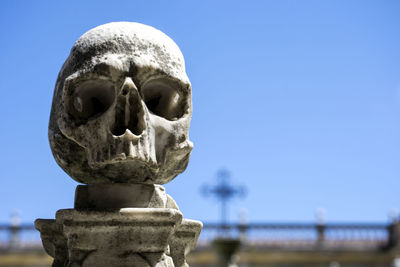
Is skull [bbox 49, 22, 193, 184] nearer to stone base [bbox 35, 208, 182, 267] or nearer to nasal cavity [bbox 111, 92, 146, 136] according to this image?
nasal cavity [bbox 111, 92, 146, 136]

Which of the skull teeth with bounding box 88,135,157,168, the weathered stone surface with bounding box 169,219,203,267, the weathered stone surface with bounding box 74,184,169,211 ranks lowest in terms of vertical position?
the weathered stone surface with bounding box 169,219,203,267

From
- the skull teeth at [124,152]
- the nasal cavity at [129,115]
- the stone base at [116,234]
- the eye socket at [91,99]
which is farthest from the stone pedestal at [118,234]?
the eye socket at [91,99]

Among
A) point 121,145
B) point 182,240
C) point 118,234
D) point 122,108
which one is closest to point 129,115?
point 122,108

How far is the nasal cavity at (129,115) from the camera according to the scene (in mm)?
2312

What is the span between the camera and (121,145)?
226cm

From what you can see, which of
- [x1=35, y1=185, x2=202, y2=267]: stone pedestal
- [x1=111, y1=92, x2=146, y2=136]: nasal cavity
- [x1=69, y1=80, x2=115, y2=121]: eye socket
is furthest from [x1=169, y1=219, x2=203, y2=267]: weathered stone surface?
[x1=69, y1=80, x2=115, y2=121]: eye socket

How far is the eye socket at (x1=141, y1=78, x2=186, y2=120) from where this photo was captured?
8.16ft

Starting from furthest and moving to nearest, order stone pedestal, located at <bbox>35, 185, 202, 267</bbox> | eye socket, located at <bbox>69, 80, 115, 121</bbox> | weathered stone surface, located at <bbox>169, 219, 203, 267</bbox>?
weathered stone surface, located at <bbox>169, 219, 203, 267</bbox>, eye socket, located at <bbox>69, 80, 115, 121</bbox>, stone pedestal, located at <bbox>35, 185, 202, 267</bbox>

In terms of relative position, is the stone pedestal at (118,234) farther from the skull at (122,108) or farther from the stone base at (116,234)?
the skull at (122,108)

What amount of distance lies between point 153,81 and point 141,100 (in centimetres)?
14

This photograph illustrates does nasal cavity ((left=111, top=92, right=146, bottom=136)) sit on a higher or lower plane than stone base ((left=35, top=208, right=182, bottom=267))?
higher

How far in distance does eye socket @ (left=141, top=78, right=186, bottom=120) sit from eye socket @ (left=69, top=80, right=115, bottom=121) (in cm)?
17

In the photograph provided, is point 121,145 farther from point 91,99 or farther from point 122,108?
point 91,99

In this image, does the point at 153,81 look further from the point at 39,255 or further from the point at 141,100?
the point at 39,255
